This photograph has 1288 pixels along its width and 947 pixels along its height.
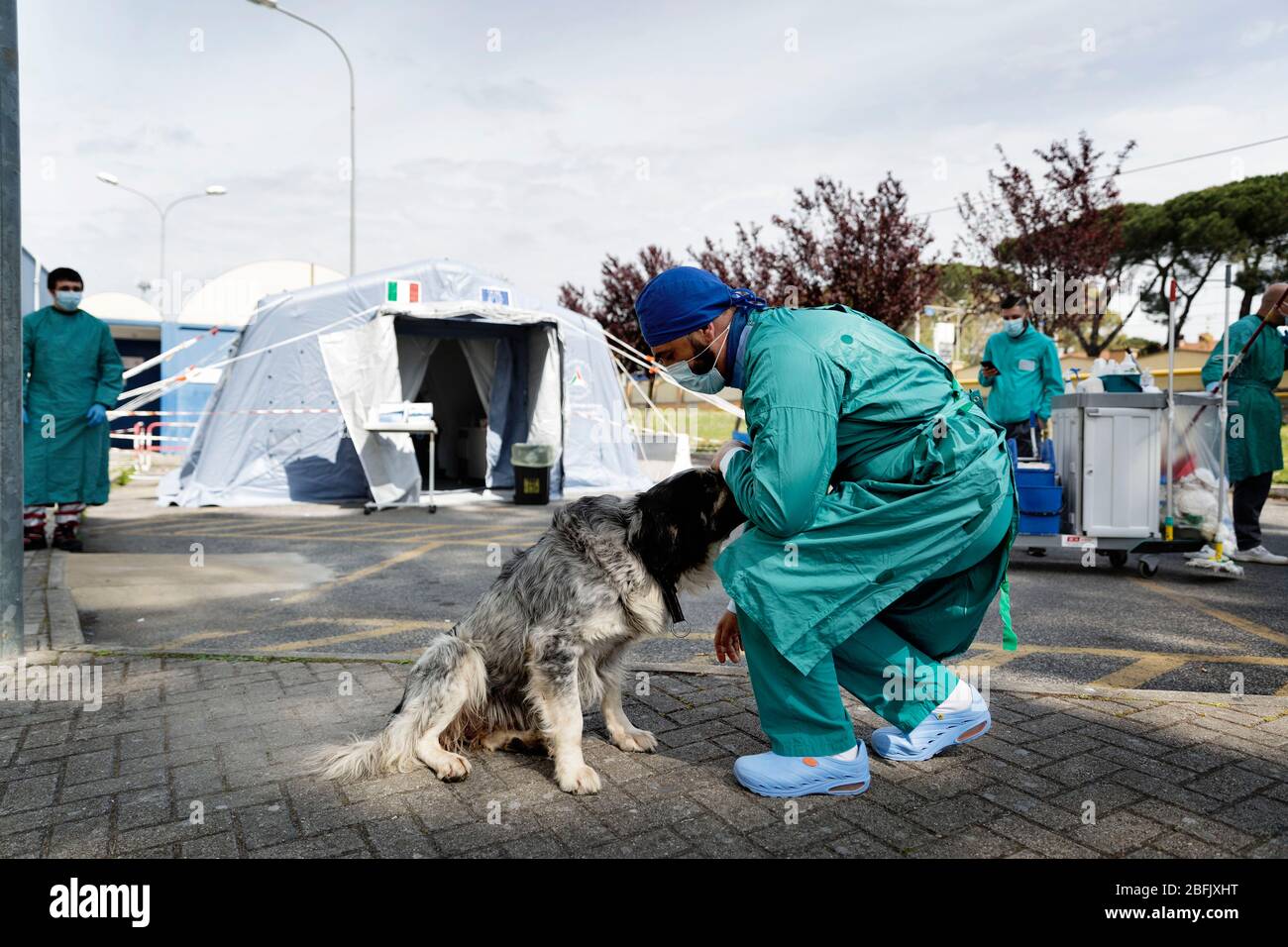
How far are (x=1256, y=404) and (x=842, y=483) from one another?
6964mm

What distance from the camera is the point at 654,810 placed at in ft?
9.62

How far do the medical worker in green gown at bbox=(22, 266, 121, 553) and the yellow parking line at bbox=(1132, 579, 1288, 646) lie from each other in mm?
9312

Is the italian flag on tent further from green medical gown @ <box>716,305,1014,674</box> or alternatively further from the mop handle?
green medical gown @ <box>716,305,1014,674</box>

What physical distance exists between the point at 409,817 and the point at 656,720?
1248mm

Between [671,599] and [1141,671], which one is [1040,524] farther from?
[671,599]

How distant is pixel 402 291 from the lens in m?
13.1

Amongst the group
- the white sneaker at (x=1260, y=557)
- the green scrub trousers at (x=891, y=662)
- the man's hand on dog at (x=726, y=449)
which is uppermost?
the man's hand on dog at (x=726, y=449)

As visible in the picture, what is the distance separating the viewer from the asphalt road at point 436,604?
16.2ft

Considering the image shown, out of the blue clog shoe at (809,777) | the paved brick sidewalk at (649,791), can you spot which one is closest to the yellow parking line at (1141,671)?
the paved brick sidewalk at (649,791)

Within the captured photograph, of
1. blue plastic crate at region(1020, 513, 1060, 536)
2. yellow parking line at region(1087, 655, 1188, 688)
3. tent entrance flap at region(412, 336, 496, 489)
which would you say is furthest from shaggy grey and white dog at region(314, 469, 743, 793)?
tent entrance flap at region(412, 336, 496, 489)

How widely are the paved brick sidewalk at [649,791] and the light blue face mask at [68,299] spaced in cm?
588

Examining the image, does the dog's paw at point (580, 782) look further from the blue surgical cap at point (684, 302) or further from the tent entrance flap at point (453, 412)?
the tent entrance flap at point (453, 412)

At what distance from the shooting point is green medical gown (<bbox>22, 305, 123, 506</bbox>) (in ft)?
27.1
